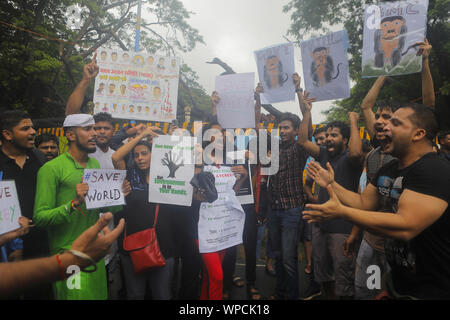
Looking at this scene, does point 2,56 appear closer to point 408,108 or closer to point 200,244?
point 200,244

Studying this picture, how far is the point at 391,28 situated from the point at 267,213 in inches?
102

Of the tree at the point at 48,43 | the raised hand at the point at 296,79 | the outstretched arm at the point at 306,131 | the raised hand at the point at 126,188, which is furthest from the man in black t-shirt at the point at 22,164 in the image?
the tree at the point at 48,43

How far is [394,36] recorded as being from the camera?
9.50 feet

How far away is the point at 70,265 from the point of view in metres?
1.23

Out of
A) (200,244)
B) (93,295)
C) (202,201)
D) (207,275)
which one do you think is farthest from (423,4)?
(93,295)

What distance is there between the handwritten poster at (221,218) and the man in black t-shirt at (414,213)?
1261 millimetres

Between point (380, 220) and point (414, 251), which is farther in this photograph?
point (414, 251)

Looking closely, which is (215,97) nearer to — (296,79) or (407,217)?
(296,79)

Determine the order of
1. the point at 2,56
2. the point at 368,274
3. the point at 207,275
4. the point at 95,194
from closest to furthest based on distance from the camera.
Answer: the point at 95,194, the point at 368,274, the point at 207,275, the point at 2,56

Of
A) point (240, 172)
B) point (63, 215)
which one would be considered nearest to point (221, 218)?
point (240, 172)

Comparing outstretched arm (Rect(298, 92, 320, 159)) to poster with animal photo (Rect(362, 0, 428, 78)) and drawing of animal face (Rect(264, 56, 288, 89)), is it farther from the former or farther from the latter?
poster with animal photo (Rect(362, 0, 428, 78))

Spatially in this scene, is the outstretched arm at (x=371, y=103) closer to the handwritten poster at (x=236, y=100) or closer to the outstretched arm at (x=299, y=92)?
the outstretched arm at (x=299, y=92)

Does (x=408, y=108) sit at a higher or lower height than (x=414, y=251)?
higher
